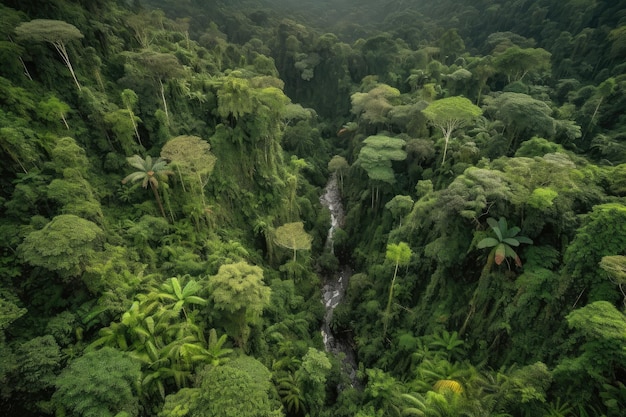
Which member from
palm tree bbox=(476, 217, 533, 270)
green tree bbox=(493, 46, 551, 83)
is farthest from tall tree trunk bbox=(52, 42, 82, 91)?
green tree bbox=(493, 46, 551, 83)

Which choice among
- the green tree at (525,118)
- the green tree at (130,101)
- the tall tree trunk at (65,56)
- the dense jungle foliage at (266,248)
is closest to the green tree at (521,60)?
the dense jungle foliage at (266,248)

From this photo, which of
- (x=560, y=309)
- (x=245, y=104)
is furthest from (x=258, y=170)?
(x=560, y=309)

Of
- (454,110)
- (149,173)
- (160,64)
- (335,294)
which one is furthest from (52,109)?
(454,110)

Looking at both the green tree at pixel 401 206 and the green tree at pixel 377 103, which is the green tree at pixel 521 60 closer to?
the green tree at pixel 377 103

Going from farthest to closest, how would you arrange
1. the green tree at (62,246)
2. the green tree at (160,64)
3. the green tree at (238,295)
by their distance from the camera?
the green tree at (160,64), the green tree at (238,295), the green tree at (62,246)

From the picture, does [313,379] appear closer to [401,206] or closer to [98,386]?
[98,386]

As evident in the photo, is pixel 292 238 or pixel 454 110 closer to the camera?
pixel 454 110
